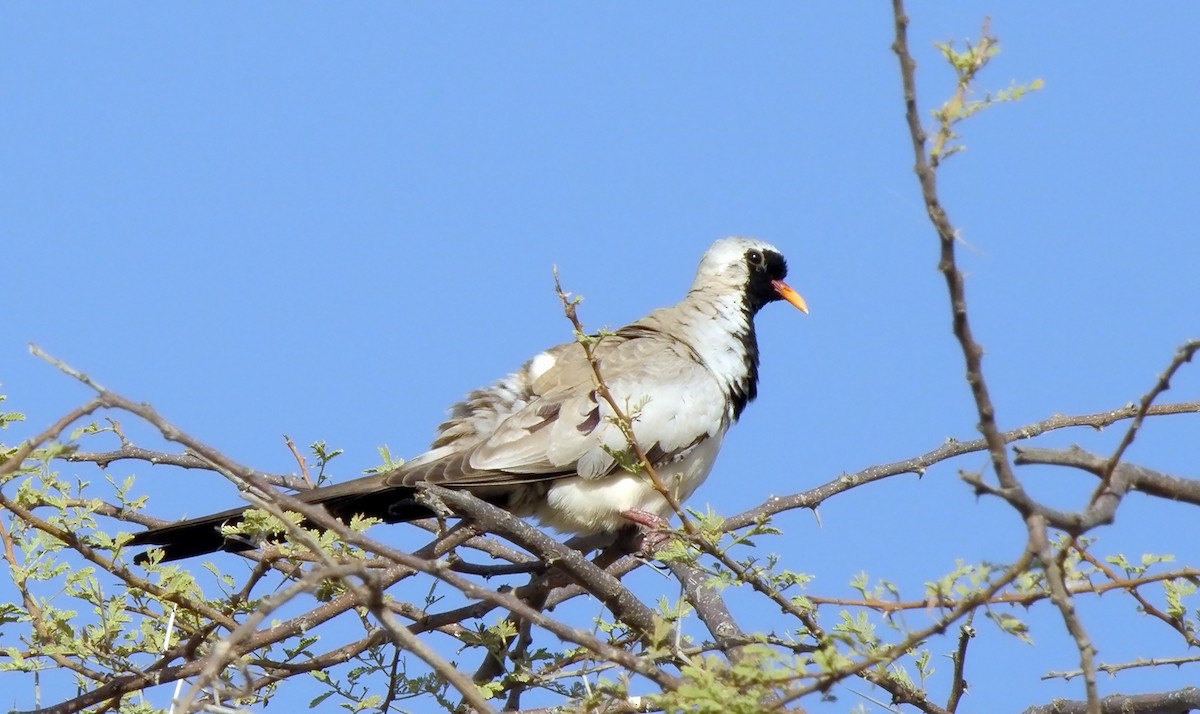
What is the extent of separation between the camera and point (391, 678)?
4199 mm

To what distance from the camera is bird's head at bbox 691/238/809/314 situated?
6855mm

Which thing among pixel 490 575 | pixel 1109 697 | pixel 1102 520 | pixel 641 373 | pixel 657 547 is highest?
pixel 641 373

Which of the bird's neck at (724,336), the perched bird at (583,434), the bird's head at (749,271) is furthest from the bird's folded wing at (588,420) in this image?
the bird's head at (749,271)

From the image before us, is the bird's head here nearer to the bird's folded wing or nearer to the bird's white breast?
the bird's folded wing

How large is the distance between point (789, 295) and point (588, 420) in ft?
6.12

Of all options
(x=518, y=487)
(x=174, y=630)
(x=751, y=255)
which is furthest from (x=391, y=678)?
(x=751, y=255)

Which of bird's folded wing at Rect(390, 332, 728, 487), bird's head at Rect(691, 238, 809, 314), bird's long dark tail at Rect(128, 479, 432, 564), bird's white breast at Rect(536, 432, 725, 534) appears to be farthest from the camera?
bird's head at Rect(691, 238, 809, 314)

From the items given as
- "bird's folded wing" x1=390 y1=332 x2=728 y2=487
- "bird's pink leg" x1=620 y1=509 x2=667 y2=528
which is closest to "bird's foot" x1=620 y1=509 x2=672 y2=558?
"bird's pink leg" x1=620 y1=509 x2=667 y2=528

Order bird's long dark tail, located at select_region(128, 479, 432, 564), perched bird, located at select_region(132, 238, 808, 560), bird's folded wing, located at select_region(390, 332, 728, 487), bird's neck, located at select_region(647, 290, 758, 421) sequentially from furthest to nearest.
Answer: bird's neck, located at select_region(647, 290, 758, 421)
bird's folded wing, located at select_region(390, 332, 728, 487)
perched bird, located at select_region(132, 238, 808, 560)
bird's long dark tail, located at select_region(128, 479, 432, 564)

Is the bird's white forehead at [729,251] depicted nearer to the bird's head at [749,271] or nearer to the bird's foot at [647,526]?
the bird's head at [749,271]

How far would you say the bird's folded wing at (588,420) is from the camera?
5301 millimetres

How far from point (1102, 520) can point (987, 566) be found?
0.27 m

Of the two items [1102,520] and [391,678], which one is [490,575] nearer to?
[391,678]

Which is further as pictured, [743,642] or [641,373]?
[641,373]
